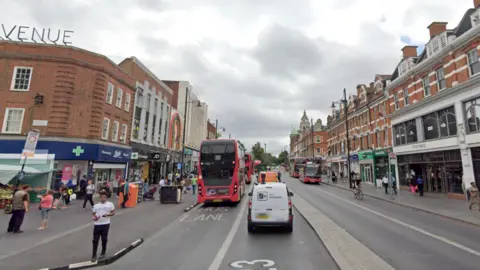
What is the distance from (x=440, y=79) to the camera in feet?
70.6

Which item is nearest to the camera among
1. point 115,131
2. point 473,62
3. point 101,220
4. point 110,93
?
point 101,220

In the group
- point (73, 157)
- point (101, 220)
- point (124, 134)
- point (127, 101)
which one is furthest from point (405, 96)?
point (73, 157)

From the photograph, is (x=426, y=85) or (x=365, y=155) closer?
(x=426, y=85)

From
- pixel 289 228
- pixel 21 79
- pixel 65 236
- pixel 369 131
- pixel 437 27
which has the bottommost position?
pixel 65 236

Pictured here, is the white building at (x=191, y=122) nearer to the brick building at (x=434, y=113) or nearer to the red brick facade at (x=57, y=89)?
the red brick facade at (x=57, y=89)

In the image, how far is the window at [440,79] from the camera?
A: 2114 cm

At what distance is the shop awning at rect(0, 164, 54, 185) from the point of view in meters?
15.3

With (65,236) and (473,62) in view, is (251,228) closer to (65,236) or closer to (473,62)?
(65,236)

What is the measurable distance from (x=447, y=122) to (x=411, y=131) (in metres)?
4.95

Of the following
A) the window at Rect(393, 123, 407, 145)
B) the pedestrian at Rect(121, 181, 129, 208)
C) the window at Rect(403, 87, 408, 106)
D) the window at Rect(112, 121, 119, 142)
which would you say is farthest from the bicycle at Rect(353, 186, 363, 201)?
the window at Rect(112, 121, 119, 142)

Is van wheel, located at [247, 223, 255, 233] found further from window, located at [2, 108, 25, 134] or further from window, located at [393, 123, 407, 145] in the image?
window, located at [393, 123, 407, 145]

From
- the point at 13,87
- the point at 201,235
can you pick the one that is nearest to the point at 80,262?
the point at 201,235

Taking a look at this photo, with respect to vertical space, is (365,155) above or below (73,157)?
above

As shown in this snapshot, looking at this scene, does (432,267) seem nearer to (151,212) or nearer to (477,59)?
(151,212)
